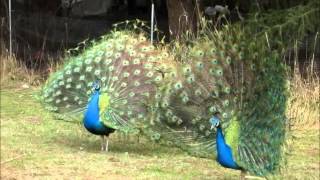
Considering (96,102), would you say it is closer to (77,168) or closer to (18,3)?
(77,168)

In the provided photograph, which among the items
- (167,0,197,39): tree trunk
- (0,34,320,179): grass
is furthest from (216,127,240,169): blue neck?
(167,0,197,39): tree trunk

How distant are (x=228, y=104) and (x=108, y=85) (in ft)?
6.20

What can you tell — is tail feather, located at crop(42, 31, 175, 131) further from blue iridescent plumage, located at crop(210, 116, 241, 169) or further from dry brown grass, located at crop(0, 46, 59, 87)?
dry brown grass, located at crop(0, 46, 59, 87)

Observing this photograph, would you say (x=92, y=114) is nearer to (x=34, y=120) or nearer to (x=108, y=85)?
(x=108, y=85)

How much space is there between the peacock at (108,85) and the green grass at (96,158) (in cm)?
37

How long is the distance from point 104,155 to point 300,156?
2330mm

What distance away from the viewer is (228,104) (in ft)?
19.5

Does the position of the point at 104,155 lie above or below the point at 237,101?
below

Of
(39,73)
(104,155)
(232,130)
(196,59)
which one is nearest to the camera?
(232,130)

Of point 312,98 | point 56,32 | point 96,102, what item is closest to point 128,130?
point 96,102

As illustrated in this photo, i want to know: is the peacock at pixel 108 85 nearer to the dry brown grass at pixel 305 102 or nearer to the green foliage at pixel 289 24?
the dry brown grass at pixel 305 102

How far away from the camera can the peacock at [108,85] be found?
7168mm

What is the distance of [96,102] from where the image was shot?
7.15 metres

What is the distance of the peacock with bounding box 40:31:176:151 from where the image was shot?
717 centimetres
